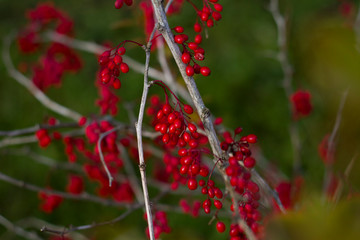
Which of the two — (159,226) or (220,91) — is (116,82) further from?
(220,91)

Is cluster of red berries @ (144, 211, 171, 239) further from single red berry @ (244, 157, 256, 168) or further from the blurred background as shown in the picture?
the blurred background

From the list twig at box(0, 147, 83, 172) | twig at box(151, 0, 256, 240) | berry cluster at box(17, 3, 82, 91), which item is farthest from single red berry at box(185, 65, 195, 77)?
berry cluster at box(17, 3, 82, 91)

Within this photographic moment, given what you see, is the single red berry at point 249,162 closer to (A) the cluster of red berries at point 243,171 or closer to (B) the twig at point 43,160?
(A) the cluster of red berries at point 243,171

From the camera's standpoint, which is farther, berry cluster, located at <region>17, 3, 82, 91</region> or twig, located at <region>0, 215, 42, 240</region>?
berry cluster, located at <region>17, 3, 82, 91</region>

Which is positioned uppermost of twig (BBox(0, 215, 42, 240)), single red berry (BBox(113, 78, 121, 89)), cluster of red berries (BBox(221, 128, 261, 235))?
single red berry (BBox(113, 78, 121, 89))

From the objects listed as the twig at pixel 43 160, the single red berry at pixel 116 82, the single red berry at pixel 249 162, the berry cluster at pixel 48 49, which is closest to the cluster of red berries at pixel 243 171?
the single red berry at pixel 249 162

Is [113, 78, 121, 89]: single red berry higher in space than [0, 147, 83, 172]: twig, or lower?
higher

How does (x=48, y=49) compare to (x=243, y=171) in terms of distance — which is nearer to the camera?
(x=243, y=171)

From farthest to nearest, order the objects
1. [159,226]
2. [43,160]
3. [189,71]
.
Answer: [43,160]
[159,226]
[189,71]

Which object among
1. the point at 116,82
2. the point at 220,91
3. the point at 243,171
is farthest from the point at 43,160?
the point at 220,91

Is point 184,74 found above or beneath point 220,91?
above

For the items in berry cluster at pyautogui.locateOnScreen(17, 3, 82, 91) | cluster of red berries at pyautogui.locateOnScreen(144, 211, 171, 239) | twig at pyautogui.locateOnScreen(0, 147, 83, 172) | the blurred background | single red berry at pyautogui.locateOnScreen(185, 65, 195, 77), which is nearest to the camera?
single red berry at pyautogui.locateOnScreen(185, 65, 195, 77)

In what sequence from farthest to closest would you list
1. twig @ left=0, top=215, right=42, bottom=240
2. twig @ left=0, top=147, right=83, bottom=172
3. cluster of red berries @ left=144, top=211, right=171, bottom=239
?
twig @ left=0, top=147, right=83, bottom=172 → twig @ left=0, top=215, right=42, bottom=240 → cluster of red berries @ left=144, top=211, right=171, bottom=239

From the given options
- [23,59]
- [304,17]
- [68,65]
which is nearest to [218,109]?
[68,65]
